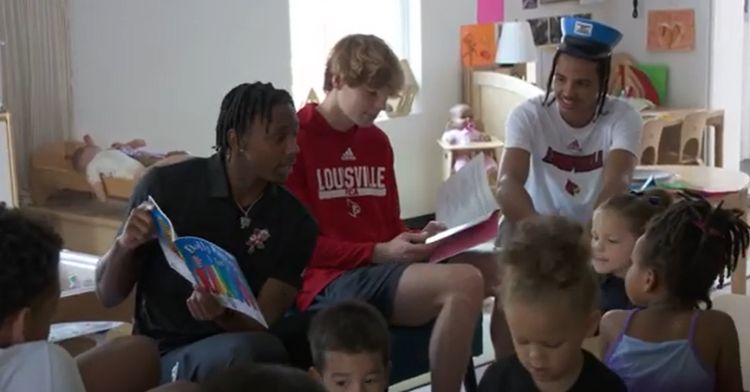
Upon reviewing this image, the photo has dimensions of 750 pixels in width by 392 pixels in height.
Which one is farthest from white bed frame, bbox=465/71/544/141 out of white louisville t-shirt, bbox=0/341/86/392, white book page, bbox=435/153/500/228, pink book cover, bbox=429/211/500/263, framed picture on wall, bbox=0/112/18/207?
white louisville t-shirt, bbox=0/341/86/392

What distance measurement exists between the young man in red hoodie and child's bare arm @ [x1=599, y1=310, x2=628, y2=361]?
0.46 meters

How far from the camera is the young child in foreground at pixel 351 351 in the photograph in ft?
6.46

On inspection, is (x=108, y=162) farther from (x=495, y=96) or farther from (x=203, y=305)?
(x=495, y=96)

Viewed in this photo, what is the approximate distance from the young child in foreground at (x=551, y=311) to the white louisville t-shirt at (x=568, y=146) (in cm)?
116

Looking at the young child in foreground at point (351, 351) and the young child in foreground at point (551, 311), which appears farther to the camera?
the young child in foreground at point (351, 351)

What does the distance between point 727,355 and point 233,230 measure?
99cm

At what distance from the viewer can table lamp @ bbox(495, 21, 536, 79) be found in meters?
5.61

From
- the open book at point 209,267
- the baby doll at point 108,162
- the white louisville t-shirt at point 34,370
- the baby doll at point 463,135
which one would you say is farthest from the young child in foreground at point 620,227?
the baby doll at point 463,135

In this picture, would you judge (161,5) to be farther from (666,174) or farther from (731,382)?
(731,382)

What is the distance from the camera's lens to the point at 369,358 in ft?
6.50

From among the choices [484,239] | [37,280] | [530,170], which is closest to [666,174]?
[530,170]

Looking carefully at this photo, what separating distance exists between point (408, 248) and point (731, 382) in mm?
839

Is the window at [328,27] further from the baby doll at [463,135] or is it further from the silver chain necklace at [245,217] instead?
the silver chain necklace at [245,217]

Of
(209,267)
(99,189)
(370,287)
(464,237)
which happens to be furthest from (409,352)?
(99,189)
